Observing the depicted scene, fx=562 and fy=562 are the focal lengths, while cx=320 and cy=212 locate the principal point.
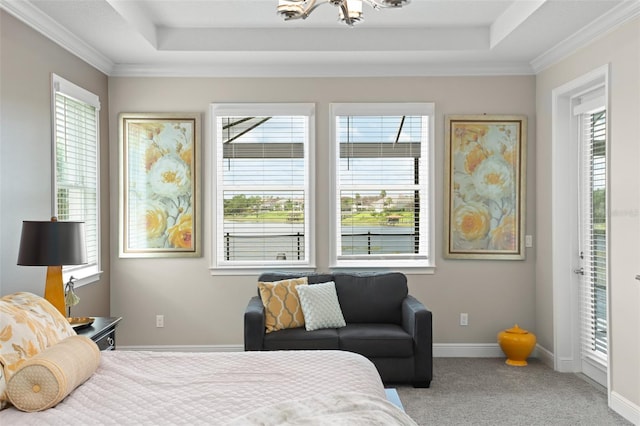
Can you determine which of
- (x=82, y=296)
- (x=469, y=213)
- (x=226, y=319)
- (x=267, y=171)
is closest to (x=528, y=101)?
(x=469, y=213)

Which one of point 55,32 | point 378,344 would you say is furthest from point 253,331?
point 55,32

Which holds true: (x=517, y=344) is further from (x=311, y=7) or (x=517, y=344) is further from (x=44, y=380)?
(x=44, y=380)

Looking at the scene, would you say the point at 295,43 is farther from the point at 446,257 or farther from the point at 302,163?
the point at 446,257

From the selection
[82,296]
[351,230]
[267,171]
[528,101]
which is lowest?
[82,296]

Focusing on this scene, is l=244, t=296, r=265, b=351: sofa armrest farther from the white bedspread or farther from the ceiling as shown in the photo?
the ceiling

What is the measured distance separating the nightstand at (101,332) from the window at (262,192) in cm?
157

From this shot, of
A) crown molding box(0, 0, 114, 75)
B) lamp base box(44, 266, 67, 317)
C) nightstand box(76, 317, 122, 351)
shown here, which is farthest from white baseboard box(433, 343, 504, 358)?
crown molding box(0, 0, 114, 75)

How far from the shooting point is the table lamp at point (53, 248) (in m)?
3.26

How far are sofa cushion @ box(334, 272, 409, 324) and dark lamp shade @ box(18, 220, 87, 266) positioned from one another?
2244 mm

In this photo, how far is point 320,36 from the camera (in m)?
4.75

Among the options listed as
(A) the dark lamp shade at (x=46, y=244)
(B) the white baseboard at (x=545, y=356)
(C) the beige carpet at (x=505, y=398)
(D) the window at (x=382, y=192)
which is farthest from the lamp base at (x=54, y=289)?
(B) the white baseboard at (x=545, y=356)

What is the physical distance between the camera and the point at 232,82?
17.3ft

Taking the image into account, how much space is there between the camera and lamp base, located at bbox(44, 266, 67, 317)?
135 inches

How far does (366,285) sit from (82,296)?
236 cm
